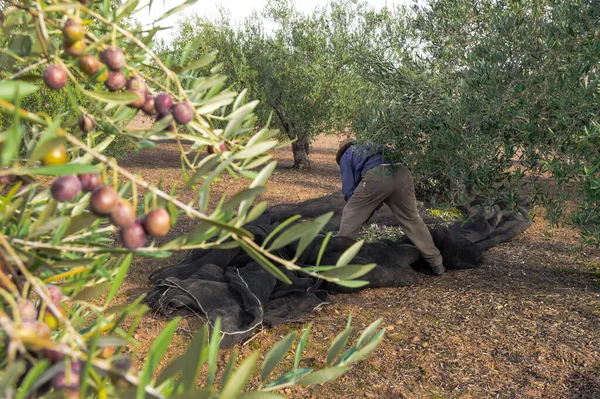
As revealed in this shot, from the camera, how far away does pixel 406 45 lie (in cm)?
533

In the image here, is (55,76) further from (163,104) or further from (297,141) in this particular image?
(297,141)

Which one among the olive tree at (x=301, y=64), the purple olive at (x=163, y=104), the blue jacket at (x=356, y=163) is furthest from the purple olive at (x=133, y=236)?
the olive tree at (x=301, y=64)

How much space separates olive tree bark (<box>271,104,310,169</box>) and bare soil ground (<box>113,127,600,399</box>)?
8.69 metres

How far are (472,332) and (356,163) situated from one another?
240 centimetres

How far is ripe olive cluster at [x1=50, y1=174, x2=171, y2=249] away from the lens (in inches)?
26.8

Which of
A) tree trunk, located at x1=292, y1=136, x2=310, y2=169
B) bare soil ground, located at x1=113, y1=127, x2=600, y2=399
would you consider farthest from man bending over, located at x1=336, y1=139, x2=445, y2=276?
tree trunk, located at x1=292, y1=136, x2=310, y2=169

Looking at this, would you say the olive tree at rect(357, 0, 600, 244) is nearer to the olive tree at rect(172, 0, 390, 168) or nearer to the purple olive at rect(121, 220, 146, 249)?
Answer: the purple olive at rect(121, 220, 146, 249)

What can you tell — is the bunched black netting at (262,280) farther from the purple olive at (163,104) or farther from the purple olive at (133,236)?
the purple olive at (133,236)

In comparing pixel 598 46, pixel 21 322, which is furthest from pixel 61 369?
pixel 598 46

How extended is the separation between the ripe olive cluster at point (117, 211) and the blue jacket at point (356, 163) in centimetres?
472

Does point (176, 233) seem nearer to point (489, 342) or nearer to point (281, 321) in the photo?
point (281, 321)

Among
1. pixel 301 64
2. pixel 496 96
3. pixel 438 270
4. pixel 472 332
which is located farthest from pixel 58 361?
pixel 301 64

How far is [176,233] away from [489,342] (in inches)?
199

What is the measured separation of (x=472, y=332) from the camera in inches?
164
